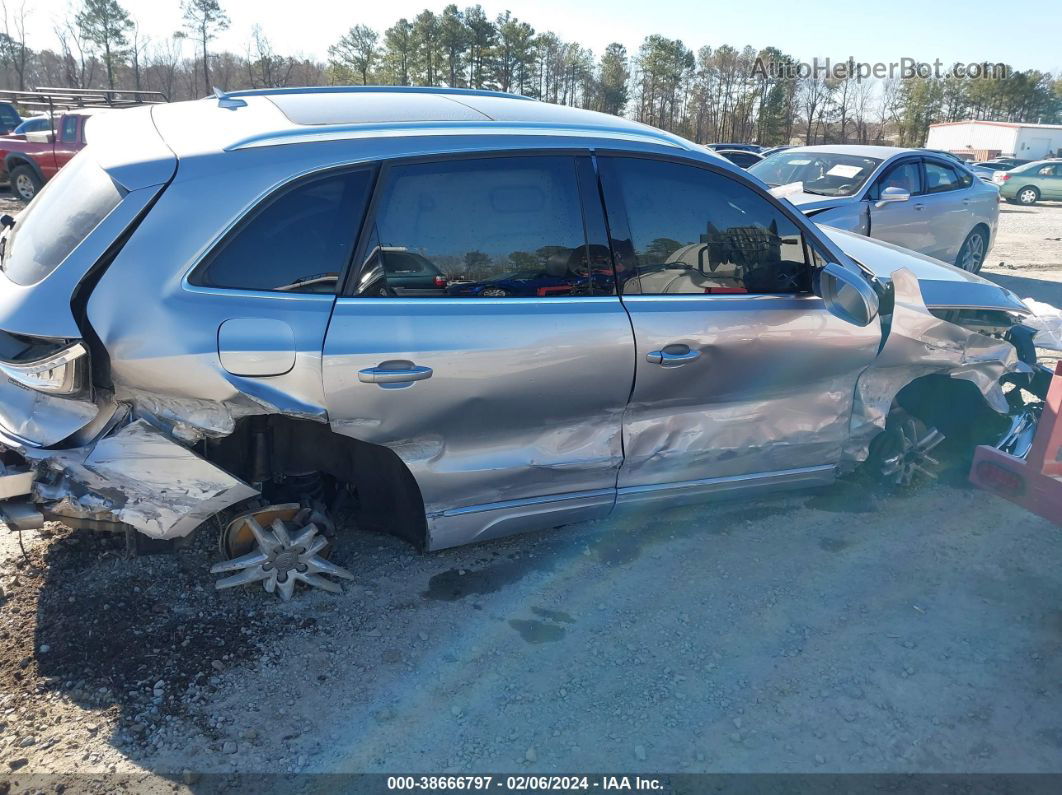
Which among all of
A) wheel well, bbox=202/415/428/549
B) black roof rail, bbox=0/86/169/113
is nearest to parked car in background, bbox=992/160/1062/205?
black roof rail, bbox=0/86/169/113

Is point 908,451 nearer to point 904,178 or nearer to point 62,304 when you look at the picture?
point 62,304

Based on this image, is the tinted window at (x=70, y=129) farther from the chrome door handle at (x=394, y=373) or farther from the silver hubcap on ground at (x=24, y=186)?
the chrome door handle at (x=394, y=373)

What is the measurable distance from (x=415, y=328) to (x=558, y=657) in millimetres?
1353

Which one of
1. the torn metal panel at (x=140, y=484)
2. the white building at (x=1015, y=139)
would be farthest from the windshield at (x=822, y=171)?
the white building at (x=1015, y=139)

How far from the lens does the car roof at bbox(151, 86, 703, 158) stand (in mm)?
2969

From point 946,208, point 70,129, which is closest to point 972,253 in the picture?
point 946,208

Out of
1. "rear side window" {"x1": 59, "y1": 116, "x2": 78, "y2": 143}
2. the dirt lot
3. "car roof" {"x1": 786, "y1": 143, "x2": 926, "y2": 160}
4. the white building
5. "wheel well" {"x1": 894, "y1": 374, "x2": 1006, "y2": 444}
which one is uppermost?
the white building

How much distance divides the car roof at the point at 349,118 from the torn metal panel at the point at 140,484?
1.04 m

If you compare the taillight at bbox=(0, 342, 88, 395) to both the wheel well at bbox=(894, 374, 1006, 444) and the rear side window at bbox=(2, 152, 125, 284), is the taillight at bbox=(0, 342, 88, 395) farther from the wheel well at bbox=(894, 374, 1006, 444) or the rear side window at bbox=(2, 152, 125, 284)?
→ the wheel well at bbox=(894, 374, 1006, 444)

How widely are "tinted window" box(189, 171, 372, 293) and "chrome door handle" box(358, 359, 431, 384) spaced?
0.32 metres

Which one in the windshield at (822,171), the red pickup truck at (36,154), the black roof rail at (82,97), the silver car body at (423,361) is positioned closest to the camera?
the silver car body at (423,361)

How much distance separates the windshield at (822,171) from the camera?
8570mm

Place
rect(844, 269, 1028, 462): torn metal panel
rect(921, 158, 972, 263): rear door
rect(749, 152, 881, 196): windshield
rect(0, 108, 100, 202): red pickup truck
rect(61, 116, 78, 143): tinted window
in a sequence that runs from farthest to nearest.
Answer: rect(0, 108, 100, 202): red pickup truck
rect(61, 116, 78, 143): tinted window
rect(921, 158, 972, 263): rear door
rect(749, 152, 881, 196): windshield
rect(844, 269, 1028, 462): torn metal panel

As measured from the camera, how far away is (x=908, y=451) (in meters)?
4.31
